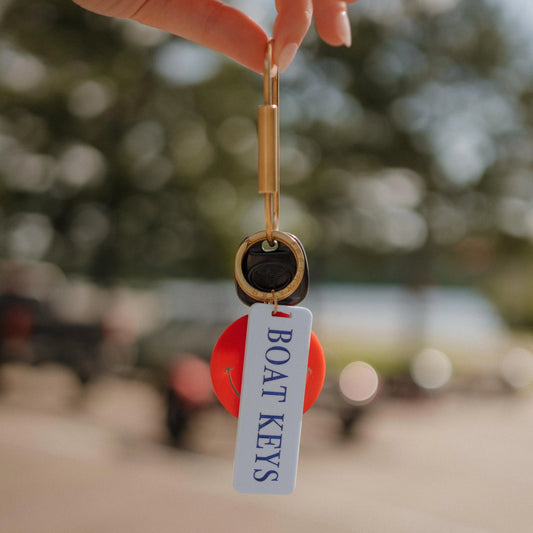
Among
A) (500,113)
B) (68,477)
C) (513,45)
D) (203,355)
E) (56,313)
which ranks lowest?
(68,477)

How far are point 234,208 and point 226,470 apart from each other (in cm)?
350

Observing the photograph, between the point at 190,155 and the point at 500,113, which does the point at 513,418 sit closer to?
the point at 500,113

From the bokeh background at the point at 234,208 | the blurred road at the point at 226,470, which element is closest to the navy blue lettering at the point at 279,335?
the blurred road at the point at 226,470

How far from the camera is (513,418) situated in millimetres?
6965

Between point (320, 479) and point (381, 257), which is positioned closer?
point (320, 479)

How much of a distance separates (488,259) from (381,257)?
1515 millimetres

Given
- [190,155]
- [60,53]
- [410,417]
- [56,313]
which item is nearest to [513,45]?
[190,155]

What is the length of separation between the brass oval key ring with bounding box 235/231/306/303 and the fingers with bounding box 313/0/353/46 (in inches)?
13.3

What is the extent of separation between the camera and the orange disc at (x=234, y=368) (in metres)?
0.77

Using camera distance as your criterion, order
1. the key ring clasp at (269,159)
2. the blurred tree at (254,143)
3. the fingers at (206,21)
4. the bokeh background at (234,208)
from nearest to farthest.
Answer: the key ring clasp at (269,159), the fingers at (206,21), the bokeh background at (234,208), the blurred tree at (254,143)

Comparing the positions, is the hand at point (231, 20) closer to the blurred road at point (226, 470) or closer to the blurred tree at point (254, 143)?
the blurred road at point (226, 470)

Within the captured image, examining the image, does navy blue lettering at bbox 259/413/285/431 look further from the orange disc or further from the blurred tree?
the blurred tree

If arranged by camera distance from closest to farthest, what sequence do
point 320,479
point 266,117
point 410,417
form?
1. point 266,117
2. point 320,479
3. point 410,417

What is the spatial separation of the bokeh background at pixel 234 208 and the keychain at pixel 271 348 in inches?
148
